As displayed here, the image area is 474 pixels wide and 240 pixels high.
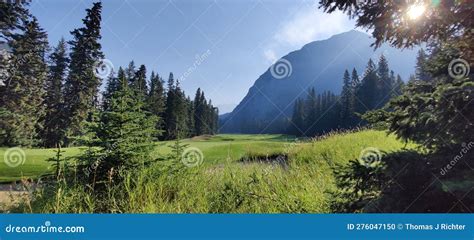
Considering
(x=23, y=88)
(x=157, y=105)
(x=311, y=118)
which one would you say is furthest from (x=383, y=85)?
(x=23, y=88)

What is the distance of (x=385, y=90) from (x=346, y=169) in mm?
68118

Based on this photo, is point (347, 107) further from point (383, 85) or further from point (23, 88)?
point (23, 88)

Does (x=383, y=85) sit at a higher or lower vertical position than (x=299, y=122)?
higher

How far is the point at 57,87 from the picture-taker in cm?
3475

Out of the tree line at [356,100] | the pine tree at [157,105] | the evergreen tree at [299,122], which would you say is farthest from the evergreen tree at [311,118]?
the pine tree at [157,105]

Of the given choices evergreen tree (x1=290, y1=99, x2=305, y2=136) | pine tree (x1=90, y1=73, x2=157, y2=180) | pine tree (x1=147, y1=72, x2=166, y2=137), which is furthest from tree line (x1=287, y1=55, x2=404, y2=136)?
pine tree (x1=90, y1=73, x2=157, y2=180)

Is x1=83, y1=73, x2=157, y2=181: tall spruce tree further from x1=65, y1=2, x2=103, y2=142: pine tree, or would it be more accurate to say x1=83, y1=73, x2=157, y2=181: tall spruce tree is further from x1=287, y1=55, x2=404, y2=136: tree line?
x1=287, y1=55, x2=404, y2=136: tree line

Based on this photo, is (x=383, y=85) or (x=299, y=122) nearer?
(x=383, y=85)

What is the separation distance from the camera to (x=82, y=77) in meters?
31.4

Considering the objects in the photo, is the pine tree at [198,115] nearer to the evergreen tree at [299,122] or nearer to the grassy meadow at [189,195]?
the evergreen tree at [299,122]

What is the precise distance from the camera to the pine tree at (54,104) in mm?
31870

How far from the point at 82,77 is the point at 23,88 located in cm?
534

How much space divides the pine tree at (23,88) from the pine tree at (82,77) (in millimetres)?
2584

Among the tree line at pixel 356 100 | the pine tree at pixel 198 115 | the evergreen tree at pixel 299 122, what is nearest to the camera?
the tree line at pixel 356 100
